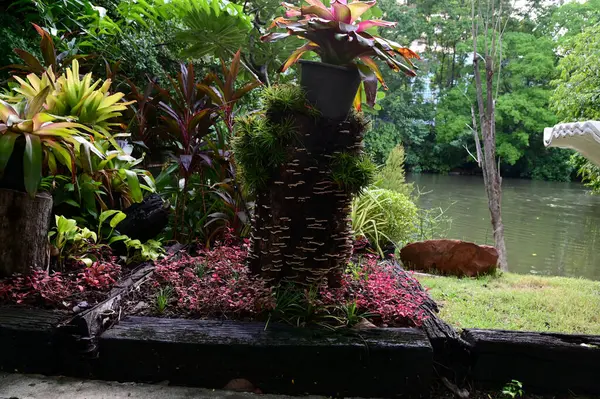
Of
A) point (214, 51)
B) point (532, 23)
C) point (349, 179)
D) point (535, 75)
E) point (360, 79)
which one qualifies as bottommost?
point (349, 179)

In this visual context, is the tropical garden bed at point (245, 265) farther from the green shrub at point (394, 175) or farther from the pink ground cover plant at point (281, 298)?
the green shrub at point (394, 175)

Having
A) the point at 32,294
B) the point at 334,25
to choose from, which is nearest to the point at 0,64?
the point at 32,294

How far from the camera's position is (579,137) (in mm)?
2461

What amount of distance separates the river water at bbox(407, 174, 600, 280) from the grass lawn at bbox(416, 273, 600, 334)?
3.33 m

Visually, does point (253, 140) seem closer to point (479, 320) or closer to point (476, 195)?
point (479, 320)

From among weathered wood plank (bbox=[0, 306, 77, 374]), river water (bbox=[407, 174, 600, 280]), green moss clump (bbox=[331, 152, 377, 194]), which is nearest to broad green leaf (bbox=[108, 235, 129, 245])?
weathered wood plank (bbox=[0, 306, 77, 374])

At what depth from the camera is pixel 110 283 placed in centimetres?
215

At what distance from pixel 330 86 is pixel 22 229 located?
157 cm

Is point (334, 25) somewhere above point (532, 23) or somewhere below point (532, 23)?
below

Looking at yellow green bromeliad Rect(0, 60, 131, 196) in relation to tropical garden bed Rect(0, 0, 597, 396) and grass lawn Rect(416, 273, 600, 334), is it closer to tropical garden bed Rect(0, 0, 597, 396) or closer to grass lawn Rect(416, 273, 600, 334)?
tropical garden bed Rect(0, 0, 597, 396)

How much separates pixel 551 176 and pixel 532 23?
28.4 feet

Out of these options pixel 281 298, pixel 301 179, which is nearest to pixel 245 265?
pixel 281 298

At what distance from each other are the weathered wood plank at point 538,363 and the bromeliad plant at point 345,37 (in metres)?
1.17

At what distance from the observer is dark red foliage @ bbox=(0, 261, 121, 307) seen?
74.4 inches
